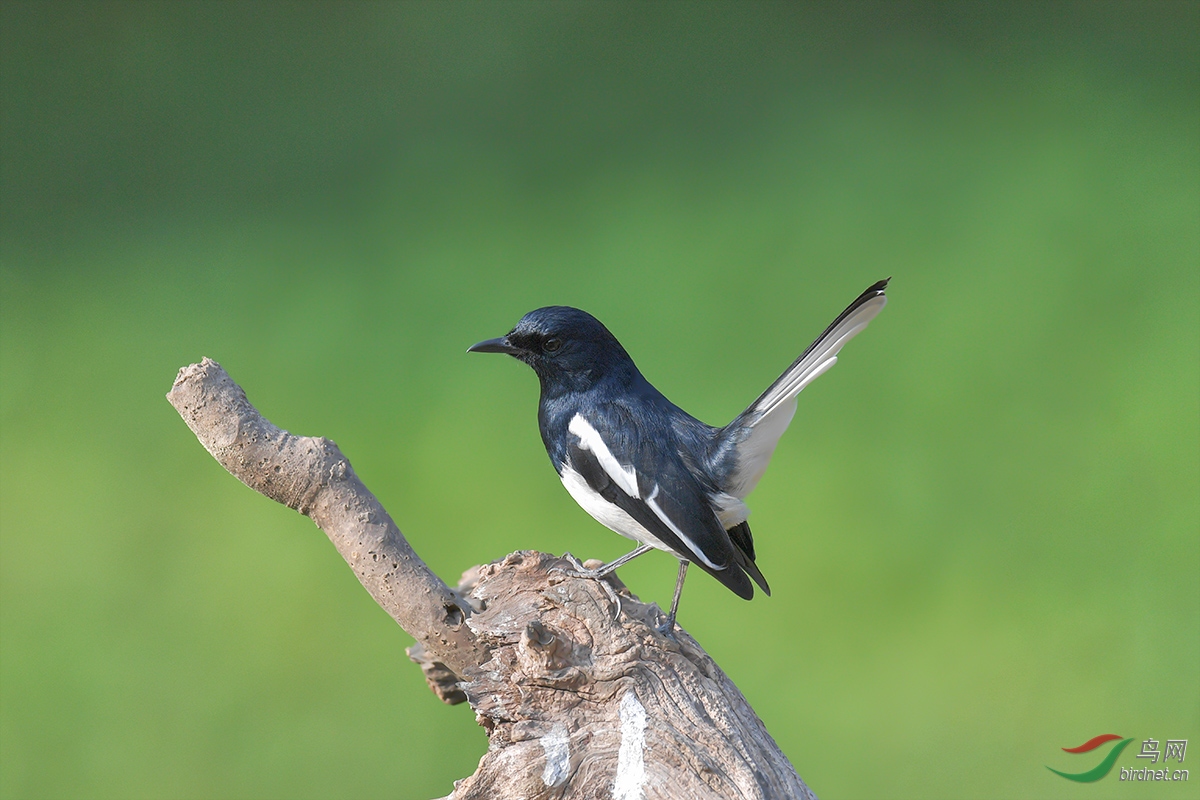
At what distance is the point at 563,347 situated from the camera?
1428 mm

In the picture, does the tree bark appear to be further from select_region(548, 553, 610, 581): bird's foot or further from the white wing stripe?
the white wing stripe

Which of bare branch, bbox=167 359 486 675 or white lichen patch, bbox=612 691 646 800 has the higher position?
bare branch, bbox=167 359 486 675

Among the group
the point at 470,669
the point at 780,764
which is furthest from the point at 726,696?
the point at 470,669

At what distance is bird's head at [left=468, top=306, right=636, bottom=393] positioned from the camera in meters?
1.42

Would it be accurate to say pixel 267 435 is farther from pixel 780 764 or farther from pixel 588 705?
pixel 780 764

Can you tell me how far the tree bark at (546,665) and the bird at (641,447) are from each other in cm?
→ 8

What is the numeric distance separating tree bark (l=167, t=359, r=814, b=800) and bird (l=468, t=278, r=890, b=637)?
0.08m

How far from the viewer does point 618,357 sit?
1.46 metres

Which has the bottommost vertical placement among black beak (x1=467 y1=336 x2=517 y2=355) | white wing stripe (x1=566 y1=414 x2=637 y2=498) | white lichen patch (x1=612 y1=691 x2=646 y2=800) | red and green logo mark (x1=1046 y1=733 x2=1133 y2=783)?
red and green logo mark (x1=1046 y1=733 x2=1133 y2=783)

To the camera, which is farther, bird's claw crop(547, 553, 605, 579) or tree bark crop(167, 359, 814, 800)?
bird's claw crop(547, 553, 605, 579)

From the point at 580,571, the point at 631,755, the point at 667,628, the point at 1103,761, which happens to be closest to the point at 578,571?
the point at 580,571

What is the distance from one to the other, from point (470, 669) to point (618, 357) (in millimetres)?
469

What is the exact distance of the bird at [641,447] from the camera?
1368 millimetres

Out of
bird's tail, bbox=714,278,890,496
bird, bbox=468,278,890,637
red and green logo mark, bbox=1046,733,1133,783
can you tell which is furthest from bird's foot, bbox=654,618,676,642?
red and green logo mark, bbox=1046,733,1133,783
